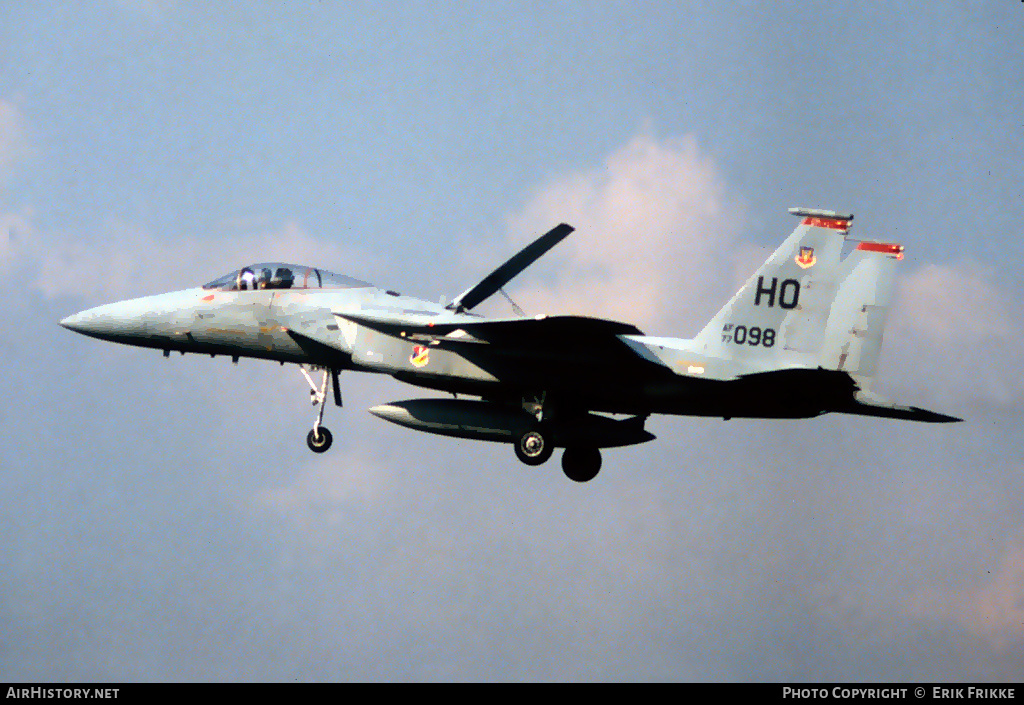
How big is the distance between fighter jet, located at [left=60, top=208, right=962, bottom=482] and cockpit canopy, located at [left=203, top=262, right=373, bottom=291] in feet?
0.18

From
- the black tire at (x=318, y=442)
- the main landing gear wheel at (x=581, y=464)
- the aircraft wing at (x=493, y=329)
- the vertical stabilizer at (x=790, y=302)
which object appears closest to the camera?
the aircraft wing at (x=493, y=329)

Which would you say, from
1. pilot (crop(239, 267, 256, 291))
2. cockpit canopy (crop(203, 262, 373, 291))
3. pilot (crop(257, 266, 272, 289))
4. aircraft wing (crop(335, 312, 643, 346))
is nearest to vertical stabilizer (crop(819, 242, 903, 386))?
aircraft wing (crop(335, 312, 643, 346))

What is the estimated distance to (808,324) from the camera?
71.4ft

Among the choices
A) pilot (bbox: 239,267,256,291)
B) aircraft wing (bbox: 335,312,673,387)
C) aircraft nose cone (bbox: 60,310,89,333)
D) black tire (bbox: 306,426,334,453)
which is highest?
pilot (bbox: 239,267,256,291)

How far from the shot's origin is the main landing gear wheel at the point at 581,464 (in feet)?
79.8

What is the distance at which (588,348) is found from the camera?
851 inches

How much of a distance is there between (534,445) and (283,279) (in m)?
6.02

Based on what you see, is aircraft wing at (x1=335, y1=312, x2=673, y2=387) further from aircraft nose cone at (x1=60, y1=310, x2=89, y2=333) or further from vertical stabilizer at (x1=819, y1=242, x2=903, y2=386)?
aircraft nose cone at (x1=60, y1=310, x2=89, y2=333)

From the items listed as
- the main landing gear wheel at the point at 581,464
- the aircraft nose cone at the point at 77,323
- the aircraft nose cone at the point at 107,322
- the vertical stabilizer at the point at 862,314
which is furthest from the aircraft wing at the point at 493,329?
the aircraft nose cone at the point at 77,323

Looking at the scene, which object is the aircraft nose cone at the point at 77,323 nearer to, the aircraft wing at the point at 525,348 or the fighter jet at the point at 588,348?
the fighter jet at the point at 588,348

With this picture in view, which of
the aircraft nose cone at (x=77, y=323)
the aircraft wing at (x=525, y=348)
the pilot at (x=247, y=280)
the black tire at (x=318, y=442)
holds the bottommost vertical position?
the black tire at (x=318, y=442)

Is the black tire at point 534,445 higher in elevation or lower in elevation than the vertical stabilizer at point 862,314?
lower

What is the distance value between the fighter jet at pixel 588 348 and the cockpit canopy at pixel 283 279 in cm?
6

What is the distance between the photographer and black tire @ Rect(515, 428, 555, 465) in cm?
2230
